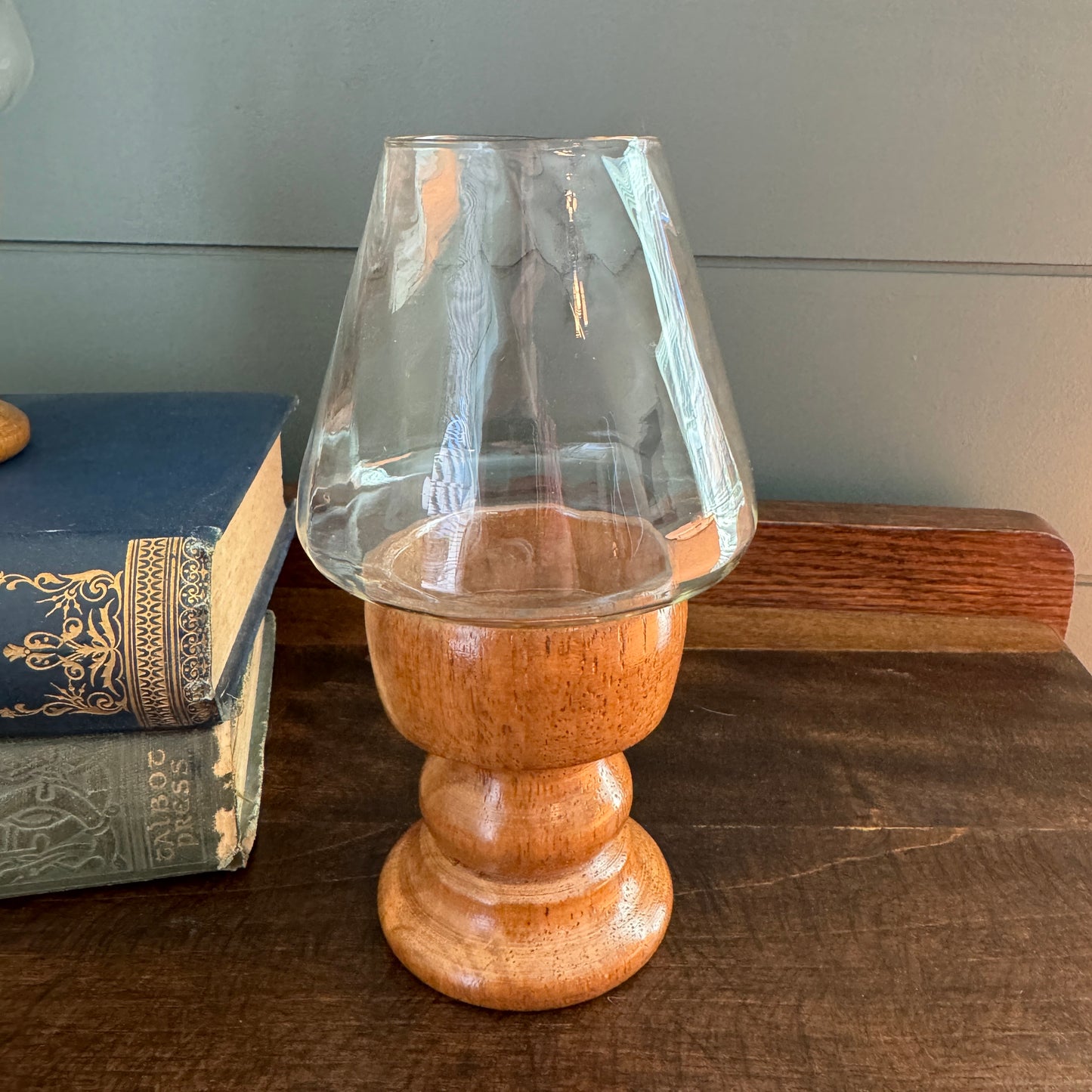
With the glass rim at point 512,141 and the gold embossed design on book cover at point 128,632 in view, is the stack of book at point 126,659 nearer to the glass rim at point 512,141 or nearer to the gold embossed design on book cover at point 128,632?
the gold embossed design on book cover at point 128,632

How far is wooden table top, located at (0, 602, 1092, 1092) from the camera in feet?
1.04

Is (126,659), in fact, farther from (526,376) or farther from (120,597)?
(526,376)

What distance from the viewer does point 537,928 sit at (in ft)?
1.13

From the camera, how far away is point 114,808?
15.1 inches

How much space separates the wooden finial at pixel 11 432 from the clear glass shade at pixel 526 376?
17 centimetres

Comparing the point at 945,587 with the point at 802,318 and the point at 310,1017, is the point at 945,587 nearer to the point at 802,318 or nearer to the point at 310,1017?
the point at 802,318

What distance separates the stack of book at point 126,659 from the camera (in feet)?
1.16

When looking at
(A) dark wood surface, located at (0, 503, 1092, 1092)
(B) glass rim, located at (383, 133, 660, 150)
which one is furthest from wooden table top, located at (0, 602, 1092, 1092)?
(B) glass rim, located at (383, 133, 660, 150)

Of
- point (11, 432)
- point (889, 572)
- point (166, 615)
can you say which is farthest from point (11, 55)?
point (889, 572)

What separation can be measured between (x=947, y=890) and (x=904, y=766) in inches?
3.3

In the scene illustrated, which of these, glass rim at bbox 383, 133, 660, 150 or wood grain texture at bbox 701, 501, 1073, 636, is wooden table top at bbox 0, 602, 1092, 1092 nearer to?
wood grain texture at bbox 701, 501, 1073, 636

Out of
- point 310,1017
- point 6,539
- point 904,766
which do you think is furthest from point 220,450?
point 904,766

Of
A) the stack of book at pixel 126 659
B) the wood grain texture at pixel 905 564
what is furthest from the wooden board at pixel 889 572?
the stack of book at pixel 126 659

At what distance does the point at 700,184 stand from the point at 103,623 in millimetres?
368
